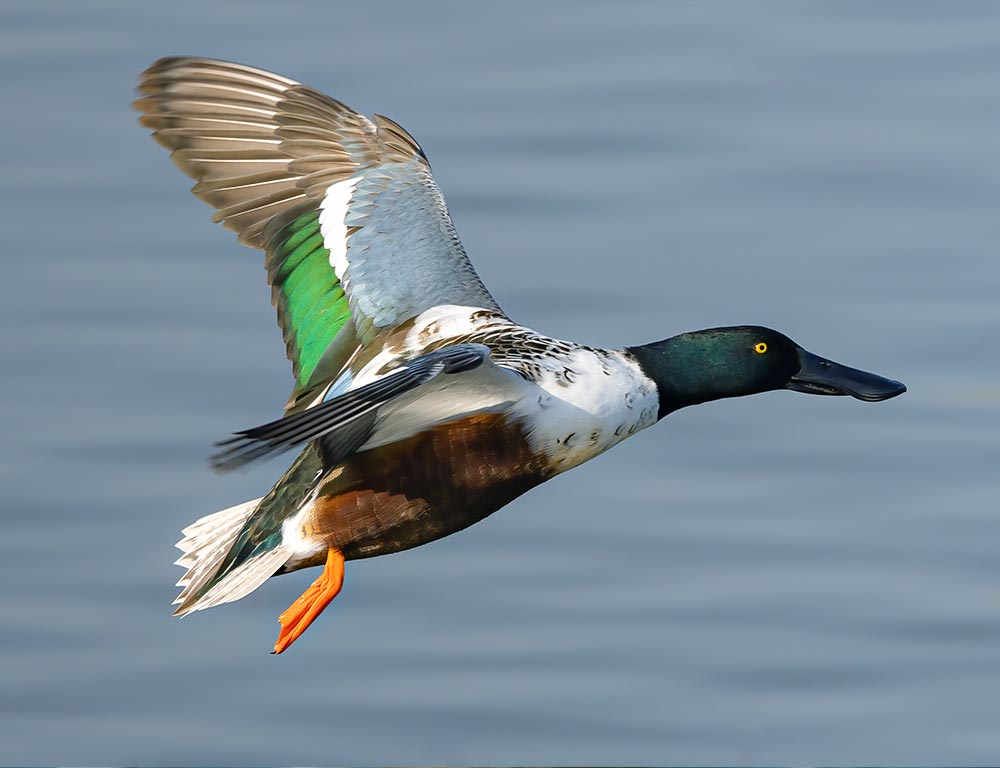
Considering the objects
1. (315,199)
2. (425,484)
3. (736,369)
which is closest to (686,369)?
(736,369)

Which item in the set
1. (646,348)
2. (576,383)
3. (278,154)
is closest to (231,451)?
(576,383)

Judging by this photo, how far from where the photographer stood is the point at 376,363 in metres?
5.79

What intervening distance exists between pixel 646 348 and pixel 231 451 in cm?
182

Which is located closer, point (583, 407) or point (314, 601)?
point (583, 407)

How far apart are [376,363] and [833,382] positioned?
143cm

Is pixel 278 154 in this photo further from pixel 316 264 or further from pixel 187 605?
pixel 187 605

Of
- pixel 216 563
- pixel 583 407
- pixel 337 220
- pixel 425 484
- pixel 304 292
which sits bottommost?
pixel 216 563

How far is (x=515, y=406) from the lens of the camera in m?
5.49

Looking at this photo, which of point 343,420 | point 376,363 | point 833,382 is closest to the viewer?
point 343,420

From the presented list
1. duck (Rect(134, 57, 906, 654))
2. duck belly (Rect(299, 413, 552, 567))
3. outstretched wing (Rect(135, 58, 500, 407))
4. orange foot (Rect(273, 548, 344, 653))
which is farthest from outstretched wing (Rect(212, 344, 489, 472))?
outstretched wing (Rect(135, 58, 500, 407))

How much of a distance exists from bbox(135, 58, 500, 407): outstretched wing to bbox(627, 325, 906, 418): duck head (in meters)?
0.57

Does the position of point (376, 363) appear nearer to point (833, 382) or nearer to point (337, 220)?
point (337, 220)

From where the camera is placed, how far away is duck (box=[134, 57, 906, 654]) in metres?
5.50

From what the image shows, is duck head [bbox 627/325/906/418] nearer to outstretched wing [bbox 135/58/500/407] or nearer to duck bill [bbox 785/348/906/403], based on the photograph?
duck bill [bbox 785/348/906/403]
